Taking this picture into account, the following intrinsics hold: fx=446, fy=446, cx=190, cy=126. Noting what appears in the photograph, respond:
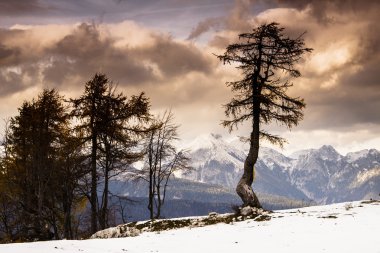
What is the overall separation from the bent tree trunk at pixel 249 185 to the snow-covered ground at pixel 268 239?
151 inches

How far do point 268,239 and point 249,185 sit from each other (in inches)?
387

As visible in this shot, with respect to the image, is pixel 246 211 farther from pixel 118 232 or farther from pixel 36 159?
pixel 36 159

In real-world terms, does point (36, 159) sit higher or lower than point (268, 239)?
higher

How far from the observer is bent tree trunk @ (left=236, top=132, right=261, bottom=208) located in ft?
86.0

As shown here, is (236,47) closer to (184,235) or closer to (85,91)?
(85,91)

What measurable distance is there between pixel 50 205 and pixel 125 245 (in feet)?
54.7

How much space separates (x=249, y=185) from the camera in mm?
27000

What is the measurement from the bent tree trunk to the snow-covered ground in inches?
151

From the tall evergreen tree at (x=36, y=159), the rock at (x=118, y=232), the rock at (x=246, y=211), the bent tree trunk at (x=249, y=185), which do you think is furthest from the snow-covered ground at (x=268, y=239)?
the tall evergreen tree at (x=36, y=159)

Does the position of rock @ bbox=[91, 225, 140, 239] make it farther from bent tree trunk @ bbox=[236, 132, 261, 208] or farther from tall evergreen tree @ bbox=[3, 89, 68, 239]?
bent tree trunk @ bbox=[236, 132, 261, 208]

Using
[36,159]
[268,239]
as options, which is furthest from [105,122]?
[268,239]

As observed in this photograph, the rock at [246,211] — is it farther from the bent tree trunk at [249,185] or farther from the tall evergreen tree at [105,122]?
the tall evergreen tree at [105,122]

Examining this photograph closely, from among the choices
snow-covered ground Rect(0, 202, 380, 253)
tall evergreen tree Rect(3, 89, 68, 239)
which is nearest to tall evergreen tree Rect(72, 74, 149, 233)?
tall evergreen tree Rect(3, 89, 68, 239)

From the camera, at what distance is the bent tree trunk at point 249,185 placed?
26223mm
